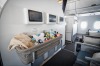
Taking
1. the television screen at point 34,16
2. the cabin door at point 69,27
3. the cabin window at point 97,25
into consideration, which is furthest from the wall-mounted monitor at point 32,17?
the cabin window at point 97,25

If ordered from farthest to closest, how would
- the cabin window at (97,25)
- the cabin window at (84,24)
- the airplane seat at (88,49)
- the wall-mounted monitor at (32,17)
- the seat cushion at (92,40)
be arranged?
the cabin window at (84,24)
the cabin window at (97,25)
the seat cushion at (92,40)
the airplane seat at (88,49)
the wall-mounted monitor at (32,17)

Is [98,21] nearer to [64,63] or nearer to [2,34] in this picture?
[64,63]

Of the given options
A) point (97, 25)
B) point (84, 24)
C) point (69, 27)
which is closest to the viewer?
point (69, 27)

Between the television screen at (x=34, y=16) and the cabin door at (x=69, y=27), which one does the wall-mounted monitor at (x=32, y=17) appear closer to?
the television screen at (x=34, y=16)

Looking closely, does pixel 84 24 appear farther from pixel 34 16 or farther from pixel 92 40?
pixel 34 16

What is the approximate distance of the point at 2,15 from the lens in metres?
0.82

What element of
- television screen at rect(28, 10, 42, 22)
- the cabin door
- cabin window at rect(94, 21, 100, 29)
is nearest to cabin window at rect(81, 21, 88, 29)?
cabin window at rect(94, 21, 100, 29)

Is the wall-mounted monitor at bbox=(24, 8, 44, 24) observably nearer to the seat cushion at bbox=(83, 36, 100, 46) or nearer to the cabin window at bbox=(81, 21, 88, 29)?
the seat cushion at bbox=(83, 36, 100, 46)

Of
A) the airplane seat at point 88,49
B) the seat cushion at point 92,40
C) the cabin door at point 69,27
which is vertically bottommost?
the airplane seat at point 88,49

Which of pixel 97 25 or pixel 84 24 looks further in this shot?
pixel 84 24

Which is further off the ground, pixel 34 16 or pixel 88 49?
pixel 34 16

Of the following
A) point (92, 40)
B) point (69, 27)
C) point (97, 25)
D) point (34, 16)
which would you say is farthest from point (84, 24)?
point (34, 16)

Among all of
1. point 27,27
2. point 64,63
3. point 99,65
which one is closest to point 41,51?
point 27,27

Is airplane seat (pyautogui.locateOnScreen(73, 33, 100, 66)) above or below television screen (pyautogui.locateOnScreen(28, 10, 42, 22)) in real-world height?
below
